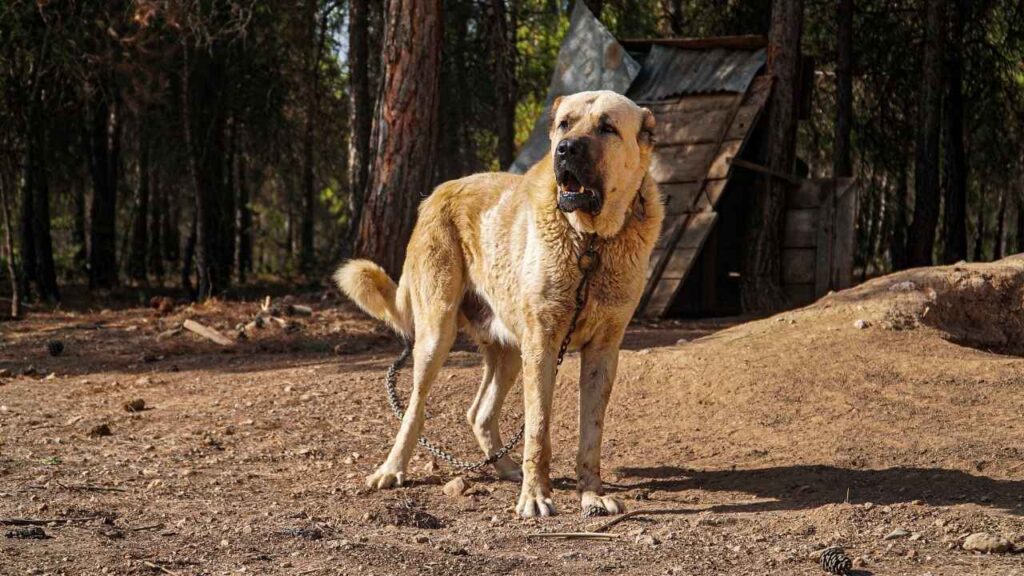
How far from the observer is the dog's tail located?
682cm

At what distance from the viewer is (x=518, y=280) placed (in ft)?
19.1

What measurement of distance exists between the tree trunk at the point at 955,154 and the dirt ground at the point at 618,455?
32.3ft

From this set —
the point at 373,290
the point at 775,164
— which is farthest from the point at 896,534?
the point at 775,164

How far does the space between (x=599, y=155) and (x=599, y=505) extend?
1707mm

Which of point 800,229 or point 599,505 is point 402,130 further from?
point 599,505

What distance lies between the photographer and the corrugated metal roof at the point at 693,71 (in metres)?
14.6

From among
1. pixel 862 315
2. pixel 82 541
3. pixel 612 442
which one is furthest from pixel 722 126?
pixel 82 541

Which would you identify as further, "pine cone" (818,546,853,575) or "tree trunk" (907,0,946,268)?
"tree trunk" (907,0,946,268)

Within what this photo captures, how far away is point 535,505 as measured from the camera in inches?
214

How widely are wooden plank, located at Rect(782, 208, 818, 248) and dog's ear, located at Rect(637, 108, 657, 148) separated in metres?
9.79

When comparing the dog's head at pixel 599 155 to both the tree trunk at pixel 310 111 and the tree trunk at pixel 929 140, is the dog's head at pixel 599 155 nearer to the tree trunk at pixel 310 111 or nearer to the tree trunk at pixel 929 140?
the tree trunk at pixel 929 140

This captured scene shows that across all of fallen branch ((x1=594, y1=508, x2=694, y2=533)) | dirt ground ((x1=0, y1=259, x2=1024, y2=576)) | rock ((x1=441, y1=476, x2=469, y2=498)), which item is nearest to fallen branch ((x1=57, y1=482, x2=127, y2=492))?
dirt ground ((x1=0, y1=259, x2=1024, y2=576))

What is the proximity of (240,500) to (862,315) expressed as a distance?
497 cm

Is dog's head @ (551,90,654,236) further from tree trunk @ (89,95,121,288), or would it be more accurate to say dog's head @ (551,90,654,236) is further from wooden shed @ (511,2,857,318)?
tree trunk @ (89,95,121,288)
